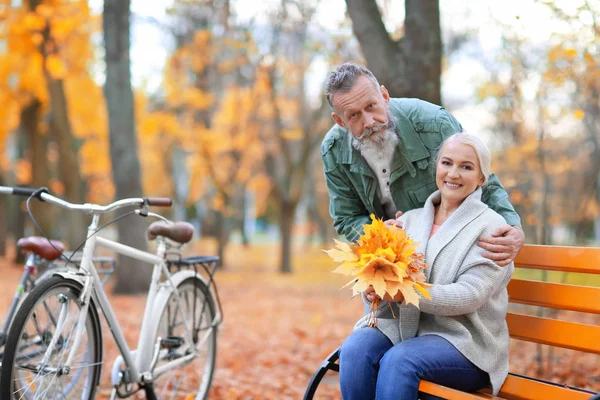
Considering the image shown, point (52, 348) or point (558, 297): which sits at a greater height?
point (558, 297)

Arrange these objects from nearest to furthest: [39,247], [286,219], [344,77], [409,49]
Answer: [344,77] < [39,247] < [409,49] < [286,219]

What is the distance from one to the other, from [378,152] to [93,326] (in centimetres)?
172

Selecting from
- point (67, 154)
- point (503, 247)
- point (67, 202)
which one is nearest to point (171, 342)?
point (67, 202)

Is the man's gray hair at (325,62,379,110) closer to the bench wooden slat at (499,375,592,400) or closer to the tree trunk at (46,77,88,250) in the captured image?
the bench wooden slat at (499,375,592,400)

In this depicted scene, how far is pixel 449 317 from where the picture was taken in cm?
277

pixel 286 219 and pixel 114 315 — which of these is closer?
pixel 114 315

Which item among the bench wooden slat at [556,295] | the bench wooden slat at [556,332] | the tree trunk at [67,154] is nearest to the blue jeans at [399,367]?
the bench wooden slat at [556,332]

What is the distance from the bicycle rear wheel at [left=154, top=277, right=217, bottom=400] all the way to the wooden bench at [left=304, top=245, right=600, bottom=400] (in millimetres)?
1471

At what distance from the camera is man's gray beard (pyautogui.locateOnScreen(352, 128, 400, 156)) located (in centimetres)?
319

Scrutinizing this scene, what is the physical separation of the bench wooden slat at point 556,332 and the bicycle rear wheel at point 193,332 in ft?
6.73

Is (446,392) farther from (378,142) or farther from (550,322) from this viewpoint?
(378,142)

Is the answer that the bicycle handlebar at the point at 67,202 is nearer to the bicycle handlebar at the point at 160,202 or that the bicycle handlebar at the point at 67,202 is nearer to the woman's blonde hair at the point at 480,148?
the bicycle handlebar at the point at 160,202

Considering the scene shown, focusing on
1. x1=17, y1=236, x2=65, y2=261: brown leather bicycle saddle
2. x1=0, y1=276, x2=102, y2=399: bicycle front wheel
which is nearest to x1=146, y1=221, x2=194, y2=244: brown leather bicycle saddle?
x1=17, y1=236, x2=65, y2=261: brown leather bicycle saddle

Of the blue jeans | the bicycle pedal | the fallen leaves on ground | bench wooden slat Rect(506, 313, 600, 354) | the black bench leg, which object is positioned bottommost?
the fallen leaves on ground
